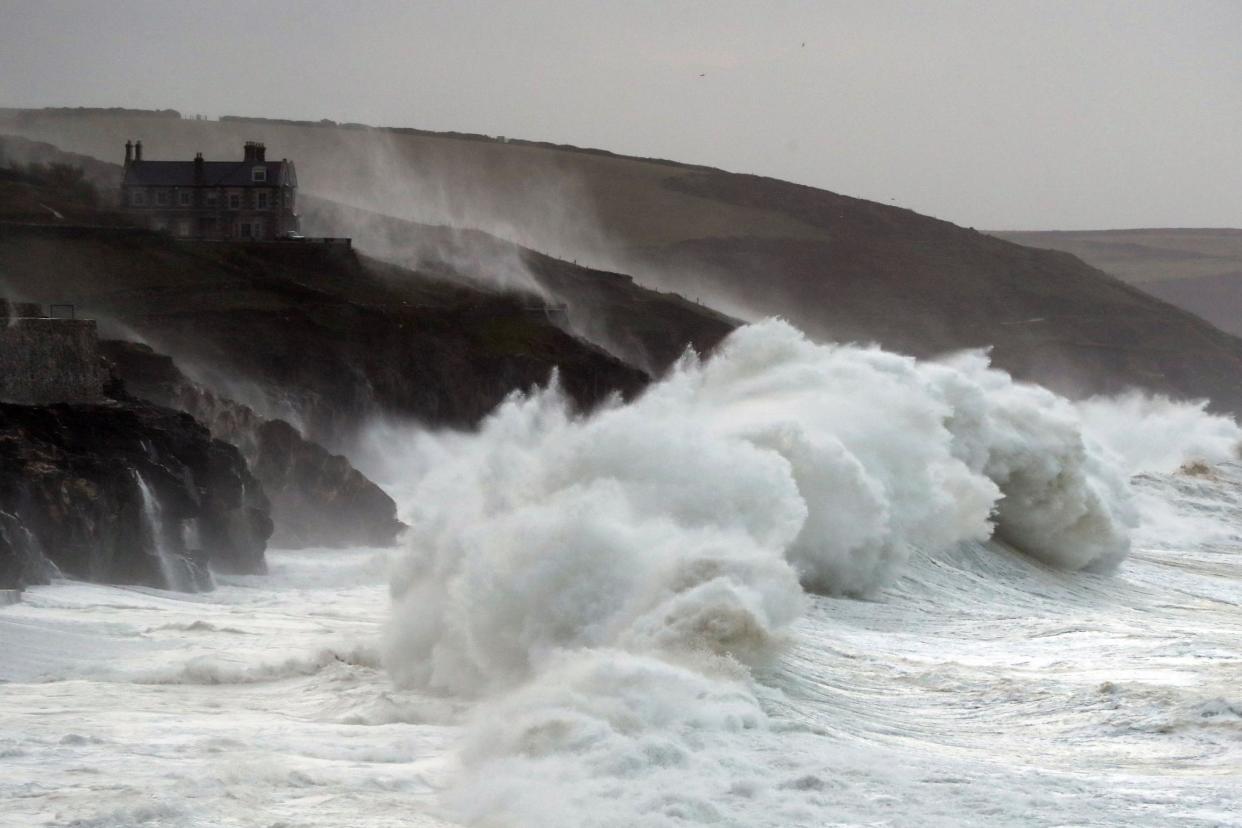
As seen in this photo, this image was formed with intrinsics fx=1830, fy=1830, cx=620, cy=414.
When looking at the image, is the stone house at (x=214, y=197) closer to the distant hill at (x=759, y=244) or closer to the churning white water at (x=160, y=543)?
the distant hill at (x=759, y=244)

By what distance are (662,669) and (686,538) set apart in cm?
277

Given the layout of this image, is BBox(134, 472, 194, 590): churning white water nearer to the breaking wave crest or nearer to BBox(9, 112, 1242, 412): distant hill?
the breaking wave crest

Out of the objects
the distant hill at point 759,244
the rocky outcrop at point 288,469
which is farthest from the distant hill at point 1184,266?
the rocky outcrop at point 288,469

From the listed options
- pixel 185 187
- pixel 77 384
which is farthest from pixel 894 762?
pixel 185 187

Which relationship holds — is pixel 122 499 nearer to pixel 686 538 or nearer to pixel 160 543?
pixel 160 543

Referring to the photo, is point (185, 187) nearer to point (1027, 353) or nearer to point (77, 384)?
point (77, 384)

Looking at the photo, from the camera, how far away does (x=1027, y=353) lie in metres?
94.2

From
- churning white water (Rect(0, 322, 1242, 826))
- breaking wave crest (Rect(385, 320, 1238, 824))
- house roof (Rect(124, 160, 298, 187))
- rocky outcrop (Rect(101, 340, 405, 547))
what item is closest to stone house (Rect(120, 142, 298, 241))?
house roof (Rect(124, 160, 298, 187))

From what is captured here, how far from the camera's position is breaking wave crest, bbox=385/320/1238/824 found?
10.7m

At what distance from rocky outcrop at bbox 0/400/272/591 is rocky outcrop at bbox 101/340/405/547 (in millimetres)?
3919

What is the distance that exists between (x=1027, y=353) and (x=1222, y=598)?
239 ft

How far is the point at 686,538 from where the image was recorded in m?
13.9

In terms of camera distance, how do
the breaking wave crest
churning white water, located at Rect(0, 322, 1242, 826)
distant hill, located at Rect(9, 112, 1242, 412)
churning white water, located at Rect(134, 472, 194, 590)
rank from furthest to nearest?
1. distant hill, located at Rect(9, 112, 1242, 412)
2. churning white water, located at Rect(134, 472, 194, 590)
3. the breaking wave crest
4. churning white water, located at Rect(0, 322, 1242, 826)

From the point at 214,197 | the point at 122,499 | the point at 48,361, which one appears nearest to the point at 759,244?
the point at 214,197
